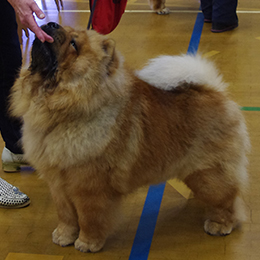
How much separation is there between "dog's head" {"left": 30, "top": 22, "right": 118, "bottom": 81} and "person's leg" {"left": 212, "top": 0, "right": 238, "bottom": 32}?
114 inches

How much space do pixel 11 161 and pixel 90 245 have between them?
35.8 inches

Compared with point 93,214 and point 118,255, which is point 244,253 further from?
point 93,214

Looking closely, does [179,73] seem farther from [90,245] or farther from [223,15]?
[223,15]

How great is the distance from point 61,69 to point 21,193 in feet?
3.01

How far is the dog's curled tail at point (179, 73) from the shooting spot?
175 cm

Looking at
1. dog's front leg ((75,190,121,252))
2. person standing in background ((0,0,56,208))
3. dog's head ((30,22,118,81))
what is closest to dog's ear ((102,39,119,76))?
dog's head ((30,22,118,81))

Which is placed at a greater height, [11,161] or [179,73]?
[179,73]

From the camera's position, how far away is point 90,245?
1758 millimetres

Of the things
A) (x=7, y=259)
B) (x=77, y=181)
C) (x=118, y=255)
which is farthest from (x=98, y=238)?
(x=7, y=259)

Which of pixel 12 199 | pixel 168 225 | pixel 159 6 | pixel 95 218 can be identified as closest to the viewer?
pixel 95 218

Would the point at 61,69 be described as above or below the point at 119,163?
above

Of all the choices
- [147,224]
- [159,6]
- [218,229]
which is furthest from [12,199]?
[159,6]

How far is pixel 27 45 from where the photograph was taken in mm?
4113

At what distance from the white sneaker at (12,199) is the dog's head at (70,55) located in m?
0.84
